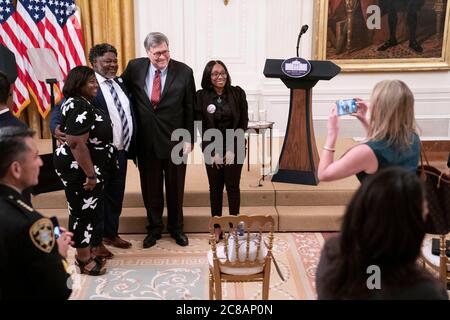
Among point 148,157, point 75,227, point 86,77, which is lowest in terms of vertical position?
point 75,227

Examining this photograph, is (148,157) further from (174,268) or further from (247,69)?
(247,69)

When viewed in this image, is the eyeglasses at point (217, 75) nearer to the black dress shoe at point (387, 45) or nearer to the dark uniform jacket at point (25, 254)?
the dark uniform jacket at point (25, 254)

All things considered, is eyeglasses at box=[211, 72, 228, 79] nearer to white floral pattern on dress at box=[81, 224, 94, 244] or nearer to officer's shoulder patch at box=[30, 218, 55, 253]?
white floral pattern on dress at box=[81, 224, 94, 244]

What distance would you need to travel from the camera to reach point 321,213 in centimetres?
523

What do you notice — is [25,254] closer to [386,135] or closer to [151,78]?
[386,135]

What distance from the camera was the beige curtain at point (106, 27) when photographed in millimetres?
7422

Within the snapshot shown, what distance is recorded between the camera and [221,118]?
4.50 metres

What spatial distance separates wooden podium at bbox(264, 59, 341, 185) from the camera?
5.16 metres

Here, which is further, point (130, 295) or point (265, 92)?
point (265, 92)

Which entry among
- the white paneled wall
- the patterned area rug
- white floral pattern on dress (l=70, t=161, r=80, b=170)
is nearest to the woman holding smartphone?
the patterned area rug

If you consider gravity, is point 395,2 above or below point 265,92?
above

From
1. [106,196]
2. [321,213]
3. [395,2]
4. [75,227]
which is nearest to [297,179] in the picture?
[321,213]

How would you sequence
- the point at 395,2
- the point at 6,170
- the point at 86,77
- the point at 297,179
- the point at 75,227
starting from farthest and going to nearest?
the point at 395,2 → the point at 297,179 → the point at 75,227 → the point at 86,77 → the point at 6,170

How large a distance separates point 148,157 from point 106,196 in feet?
1.64
